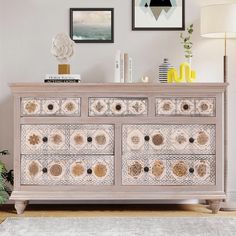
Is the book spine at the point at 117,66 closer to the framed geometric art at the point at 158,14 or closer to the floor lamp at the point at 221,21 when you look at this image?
the framed geometric art at the point at 158,14

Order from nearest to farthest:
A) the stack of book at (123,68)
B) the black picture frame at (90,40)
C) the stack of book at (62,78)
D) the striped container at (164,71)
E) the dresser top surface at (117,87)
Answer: the dresser top surface at (117,87)
the stack of book at (62,78)
the stack of book at (123,68)
the striped container at (164,71)
the black picture frame at (90,40)

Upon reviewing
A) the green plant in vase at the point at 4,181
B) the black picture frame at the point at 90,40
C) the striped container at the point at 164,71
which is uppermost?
the black picture frame at the point at 90,40

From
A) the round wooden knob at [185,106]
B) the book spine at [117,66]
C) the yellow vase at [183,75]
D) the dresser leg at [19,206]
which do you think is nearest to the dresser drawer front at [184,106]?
the round wooden knob at [185,106]

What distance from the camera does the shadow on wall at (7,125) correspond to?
4980 mm

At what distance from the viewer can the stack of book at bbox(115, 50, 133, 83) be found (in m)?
4.68

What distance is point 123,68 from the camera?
15.4 feet

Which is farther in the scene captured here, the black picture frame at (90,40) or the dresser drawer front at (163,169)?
the black picture frame at (90,40)

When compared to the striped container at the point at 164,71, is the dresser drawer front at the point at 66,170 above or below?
below

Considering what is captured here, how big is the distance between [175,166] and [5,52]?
5.63 feet

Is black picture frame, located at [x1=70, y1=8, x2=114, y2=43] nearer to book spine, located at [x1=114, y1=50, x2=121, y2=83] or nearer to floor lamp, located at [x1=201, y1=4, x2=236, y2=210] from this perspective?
book spine, located at [x1=114, y1=50, x2=121, y2=83]

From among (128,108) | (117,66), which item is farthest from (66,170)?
(117,66)

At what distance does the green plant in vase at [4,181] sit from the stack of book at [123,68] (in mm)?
1118

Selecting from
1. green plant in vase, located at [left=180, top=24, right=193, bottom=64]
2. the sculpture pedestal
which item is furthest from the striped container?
the sculpture pedestal

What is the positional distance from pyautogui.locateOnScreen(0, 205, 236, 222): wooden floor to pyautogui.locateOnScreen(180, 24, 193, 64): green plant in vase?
1.21 meters
